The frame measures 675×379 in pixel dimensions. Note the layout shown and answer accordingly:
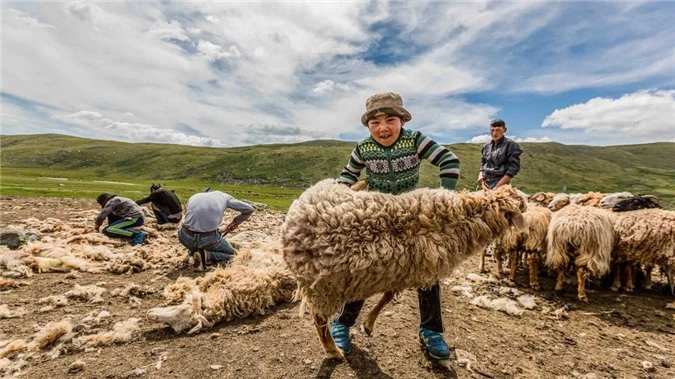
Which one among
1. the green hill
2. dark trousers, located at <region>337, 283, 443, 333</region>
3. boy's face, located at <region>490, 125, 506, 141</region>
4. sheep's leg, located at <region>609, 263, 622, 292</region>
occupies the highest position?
the green hill

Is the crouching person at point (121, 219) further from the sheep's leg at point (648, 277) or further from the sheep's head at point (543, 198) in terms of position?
the sheep's leg at point (648, 277)

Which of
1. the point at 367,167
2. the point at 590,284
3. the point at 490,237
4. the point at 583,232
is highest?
the point at 367,167

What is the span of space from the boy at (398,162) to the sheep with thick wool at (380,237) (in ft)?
1.68

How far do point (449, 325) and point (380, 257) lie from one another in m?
2.62

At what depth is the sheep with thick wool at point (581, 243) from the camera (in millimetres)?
6879

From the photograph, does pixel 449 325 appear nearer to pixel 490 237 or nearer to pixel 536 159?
pixel 490 237

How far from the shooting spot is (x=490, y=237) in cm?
353

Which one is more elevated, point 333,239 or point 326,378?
Answer: point 333,239

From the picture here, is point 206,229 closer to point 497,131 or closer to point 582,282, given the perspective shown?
point 497,131

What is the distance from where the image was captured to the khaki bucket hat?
3854mm

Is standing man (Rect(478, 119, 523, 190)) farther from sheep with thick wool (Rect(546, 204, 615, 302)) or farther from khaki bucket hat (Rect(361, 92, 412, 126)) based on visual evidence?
khaki bucket hat (Rect(361, 92, 412, 126))

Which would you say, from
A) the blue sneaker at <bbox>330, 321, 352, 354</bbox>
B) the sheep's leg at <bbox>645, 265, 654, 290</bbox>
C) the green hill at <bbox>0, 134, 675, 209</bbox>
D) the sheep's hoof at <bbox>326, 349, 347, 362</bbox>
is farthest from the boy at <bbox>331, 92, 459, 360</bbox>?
the green hill at <bbox>0, 134, 675, 209</bbox>

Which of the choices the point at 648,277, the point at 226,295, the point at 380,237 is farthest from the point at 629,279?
the point at 226,295

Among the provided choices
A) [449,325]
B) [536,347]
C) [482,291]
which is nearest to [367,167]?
[449,325]
